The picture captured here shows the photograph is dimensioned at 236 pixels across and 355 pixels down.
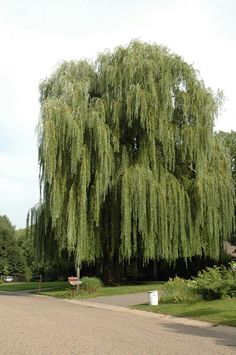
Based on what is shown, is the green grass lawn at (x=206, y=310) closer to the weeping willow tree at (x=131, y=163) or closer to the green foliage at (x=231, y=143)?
the weeping willow tree at (x=131, y=163)

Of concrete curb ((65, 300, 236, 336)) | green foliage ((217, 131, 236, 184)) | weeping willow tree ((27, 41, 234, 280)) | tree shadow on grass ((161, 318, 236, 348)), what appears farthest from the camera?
green foliage ((217, 131, 236, 184))

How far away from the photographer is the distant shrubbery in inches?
763

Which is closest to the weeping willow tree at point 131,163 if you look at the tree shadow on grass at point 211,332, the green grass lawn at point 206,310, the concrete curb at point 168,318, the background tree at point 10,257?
the concrete curb at point 168,318

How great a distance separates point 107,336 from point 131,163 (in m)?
18.5

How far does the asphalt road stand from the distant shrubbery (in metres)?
3.53

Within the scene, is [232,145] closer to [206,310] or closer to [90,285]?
[90,285]

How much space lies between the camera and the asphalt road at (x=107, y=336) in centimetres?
966

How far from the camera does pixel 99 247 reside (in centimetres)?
2861

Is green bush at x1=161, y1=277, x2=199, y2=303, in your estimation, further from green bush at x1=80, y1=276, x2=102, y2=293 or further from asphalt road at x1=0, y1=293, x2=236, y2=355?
green bush at x1=80, y1=276, x2=102, y2=293

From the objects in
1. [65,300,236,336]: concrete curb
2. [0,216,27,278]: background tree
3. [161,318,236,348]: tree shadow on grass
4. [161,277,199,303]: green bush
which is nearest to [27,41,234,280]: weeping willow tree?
[161,277,199,303]: green bush

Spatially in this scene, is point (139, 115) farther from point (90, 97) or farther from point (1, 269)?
point (1, 269)

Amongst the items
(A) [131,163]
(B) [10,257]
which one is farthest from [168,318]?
(B) [10,257]

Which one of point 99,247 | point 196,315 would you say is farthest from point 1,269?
point 196,315

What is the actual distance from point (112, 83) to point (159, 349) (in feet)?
70.7
